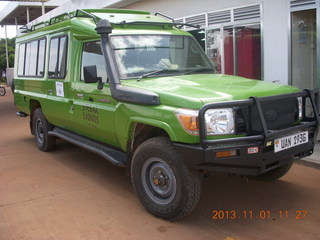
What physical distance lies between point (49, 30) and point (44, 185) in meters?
2.88

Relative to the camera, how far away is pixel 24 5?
80.5ft

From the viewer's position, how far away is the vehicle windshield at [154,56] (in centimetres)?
463

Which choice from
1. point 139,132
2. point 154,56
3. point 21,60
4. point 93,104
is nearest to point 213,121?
point 139,132

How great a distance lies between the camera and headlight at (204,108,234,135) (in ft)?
11.4

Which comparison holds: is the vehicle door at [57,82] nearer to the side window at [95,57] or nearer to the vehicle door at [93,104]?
the vehicle door at [93,104]

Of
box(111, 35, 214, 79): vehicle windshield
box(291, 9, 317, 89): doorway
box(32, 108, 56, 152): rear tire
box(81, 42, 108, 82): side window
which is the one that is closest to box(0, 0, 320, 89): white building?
box(291, 9, 317, 89): doorway

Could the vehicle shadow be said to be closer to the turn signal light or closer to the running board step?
the running board step

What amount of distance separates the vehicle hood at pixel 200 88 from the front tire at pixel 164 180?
19.6 inches

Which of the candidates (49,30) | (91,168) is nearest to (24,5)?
(49,30)

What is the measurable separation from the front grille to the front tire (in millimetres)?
733

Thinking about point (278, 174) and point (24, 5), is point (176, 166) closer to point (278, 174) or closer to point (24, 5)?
point (278, 174)

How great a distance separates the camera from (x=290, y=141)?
381 cm

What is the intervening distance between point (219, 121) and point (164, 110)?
1.93 feet

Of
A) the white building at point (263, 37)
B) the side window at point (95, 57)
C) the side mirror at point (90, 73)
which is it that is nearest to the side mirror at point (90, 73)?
the side mirror at point (90, 73)
